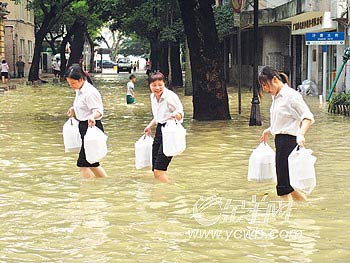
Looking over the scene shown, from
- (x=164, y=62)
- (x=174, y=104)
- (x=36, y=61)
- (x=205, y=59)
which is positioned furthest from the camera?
(x=164, y=62)

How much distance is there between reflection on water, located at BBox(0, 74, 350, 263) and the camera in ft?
20.7

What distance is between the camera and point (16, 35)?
5347cm

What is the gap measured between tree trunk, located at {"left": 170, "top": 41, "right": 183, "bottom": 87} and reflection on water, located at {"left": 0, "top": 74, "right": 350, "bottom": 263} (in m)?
24.1

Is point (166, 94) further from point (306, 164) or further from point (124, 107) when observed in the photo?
point (124, 107)

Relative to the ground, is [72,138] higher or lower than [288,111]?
lower

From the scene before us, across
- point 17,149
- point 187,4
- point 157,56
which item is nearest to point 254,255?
point 17,149

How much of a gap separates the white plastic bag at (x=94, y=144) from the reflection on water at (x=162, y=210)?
43 centimetres

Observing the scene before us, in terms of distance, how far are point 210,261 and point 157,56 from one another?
132ft

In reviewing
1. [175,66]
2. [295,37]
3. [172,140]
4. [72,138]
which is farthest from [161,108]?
[175,66]

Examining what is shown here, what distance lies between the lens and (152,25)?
39.0m

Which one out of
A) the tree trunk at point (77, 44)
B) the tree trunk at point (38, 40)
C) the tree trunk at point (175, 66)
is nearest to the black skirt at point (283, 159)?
the tree trunk at point (175, 66)

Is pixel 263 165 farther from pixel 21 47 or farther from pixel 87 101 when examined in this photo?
pixel 21 47

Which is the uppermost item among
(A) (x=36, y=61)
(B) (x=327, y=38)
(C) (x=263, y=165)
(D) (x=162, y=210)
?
(B) (x=327, y=38)

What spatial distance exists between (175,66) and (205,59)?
20.7 m
